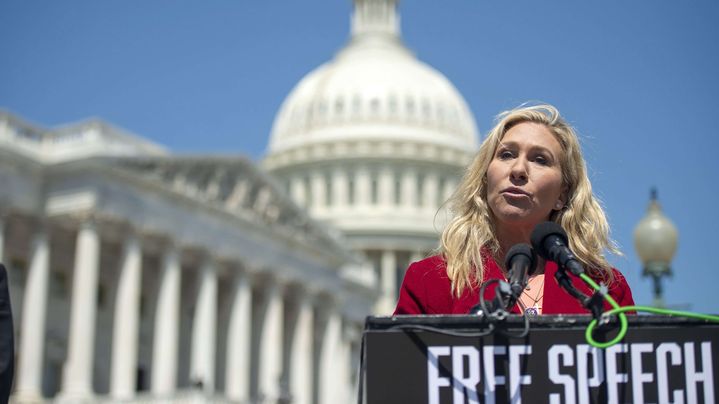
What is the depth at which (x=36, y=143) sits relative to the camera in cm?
5991

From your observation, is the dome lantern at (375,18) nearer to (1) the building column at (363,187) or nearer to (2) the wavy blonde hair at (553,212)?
(1) the building column at (363,187)

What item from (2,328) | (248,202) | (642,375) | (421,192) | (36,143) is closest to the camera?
(642,375)

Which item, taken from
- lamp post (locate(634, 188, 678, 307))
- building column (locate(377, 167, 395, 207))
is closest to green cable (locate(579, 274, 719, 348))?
lamp post (locate(634, 188, 678, 307))

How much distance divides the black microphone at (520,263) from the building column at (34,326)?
5119cm

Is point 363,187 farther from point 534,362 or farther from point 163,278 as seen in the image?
point 534,362

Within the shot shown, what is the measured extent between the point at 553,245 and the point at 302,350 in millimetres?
69570

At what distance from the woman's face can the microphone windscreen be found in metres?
0.53

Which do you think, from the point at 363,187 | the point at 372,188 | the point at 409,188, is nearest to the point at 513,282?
the point at 363,187

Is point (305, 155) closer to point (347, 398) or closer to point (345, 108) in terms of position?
point (345, 108)

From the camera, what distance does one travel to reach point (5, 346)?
6.44 m

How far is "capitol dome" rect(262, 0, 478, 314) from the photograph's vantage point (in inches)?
4852

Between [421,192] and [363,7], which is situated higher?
[363,7]

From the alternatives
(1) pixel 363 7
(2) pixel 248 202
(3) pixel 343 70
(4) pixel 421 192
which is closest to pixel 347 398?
(2) pixel 248 202

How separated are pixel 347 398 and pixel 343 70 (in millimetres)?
59235
